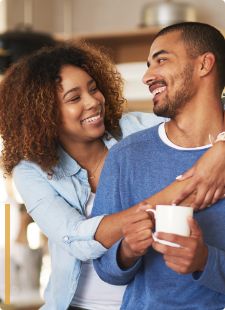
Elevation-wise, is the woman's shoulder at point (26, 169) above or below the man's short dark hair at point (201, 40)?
below

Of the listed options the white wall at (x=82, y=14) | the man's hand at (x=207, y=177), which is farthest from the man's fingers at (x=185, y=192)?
the white wall at (x=82, y=14)

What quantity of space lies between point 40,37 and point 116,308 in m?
0.82

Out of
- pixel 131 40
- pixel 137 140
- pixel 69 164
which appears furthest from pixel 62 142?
pixel 131 40

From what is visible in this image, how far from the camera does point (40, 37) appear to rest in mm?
1568

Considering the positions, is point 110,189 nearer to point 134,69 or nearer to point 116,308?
point 116,308

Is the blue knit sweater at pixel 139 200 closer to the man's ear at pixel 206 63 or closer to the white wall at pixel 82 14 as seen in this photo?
the man's ear at pixel 206 63

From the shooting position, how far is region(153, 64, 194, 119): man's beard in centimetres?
80

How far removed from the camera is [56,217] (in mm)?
891

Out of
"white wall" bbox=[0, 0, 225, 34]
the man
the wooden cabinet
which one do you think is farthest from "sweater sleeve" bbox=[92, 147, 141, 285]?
"white wall" bbox=[0, 0, 225, 34]

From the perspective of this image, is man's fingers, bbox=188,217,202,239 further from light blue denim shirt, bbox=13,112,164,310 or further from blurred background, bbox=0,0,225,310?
blurred background, bbox=0,0,225,310

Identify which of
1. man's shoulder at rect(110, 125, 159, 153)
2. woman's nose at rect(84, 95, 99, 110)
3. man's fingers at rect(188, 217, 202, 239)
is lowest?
man's fingers at rect(188, 217, 202, 239)

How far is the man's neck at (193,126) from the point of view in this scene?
0.83 metres

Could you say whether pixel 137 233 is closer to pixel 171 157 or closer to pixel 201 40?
pixel 171 157

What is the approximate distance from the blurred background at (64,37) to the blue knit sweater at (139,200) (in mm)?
232
